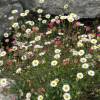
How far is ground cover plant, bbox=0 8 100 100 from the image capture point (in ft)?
16.9

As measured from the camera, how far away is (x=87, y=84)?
5.19m

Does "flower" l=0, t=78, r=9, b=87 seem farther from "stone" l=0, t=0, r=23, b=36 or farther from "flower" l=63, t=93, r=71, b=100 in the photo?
"stone" l=0, t=0, r=23, b=36

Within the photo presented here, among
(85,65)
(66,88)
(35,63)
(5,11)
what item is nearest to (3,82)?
(35,63)

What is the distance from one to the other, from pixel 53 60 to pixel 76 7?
1557 mm

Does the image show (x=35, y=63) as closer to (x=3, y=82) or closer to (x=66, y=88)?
(x=3, y=82)

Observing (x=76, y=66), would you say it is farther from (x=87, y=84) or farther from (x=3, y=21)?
(x=3, y=21)

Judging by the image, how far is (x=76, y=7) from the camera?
6.81 m

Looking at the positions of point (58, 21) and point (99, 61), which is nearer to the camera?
point (99, 61)

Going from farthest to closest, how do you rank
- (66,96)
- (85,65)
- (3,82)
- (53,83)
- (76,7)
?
1. (76,7)
2. (3,82)
3. (85,65)
4. (53,83)
5. (66,96)

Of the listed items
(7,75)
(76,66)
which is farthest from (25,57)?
(76,66)

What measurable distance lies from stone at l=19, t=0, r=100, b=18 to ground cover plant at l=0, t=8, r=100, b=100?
0.12 m

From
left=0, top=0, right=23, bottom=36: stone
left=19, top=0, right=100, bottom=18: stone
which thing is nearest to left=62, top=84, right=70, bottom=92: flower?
left=19, top=0, right=100, bottom=18: stone

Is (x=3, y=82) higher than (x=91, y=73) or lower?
lower

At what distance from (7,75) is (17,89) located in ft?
1.52
